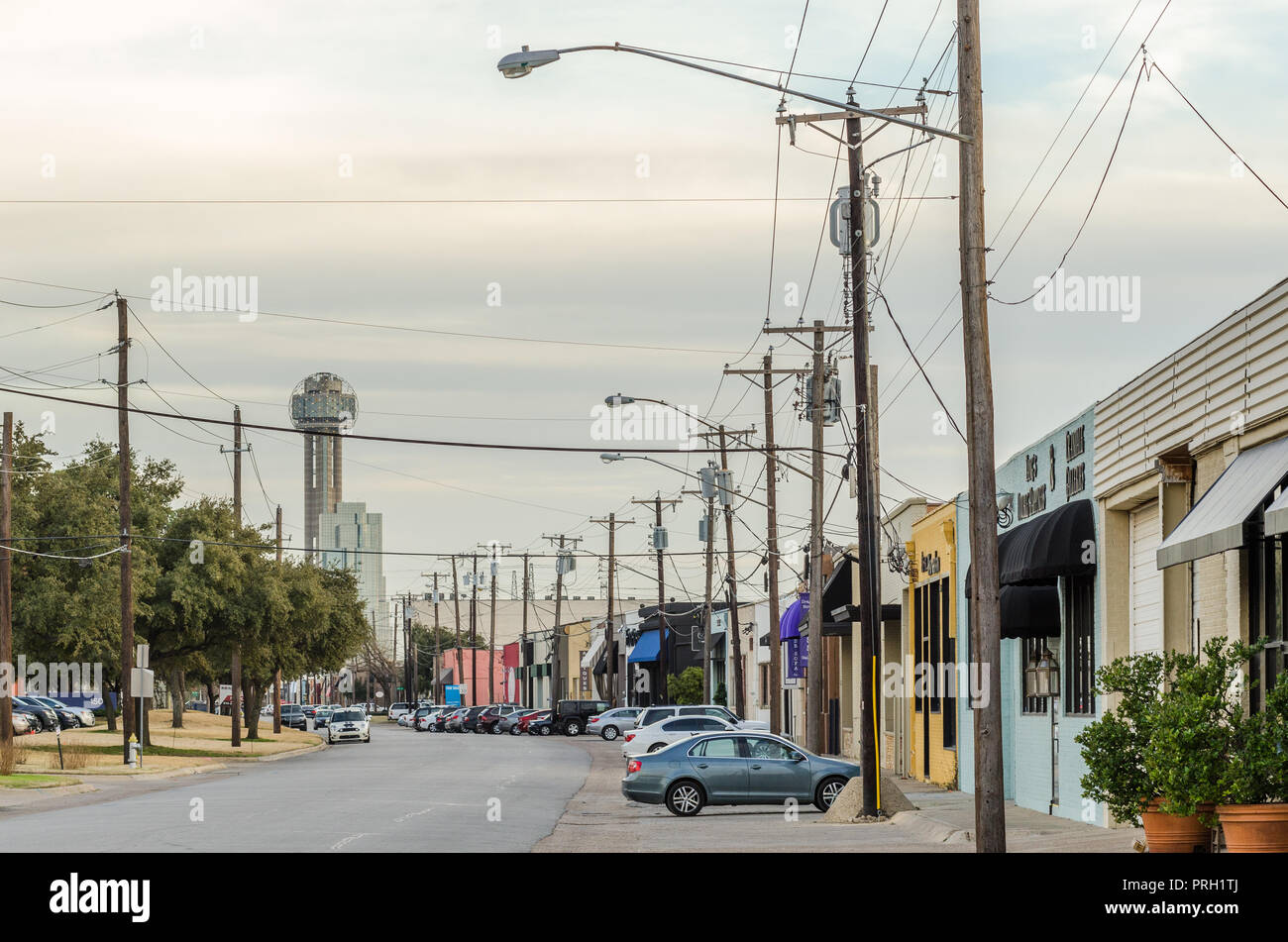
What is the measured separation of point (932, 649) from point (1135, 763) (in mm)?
20329

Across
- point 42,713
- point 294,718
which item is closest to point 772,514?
point 42,713

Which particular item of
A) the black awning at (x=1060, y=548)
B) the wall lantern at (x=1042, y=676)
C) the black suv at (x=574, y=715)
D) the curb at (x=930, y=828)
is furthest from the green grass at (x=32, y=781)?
the black suv at (x=574, y=715)

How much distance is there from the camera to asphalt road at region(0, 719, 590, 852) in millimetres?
20281

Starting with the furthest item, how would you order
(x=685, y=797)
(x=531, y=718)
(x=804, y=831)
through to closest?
1. (x=531, y=718)
2. (x=685, y=797)
3. (x=804, y=831)

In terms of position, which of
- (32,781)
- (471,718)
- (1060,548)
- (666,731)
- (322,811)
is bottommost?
(471,718)

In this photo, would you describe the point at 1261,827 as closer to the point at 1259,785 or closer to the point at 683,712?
Result: the point at 1259,785

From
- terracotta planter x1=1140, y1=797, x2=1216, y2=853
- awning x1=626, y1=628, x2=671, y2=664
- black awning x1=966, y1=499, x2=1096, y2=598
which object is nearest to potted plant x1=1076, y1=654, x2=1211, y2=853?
terracotta planter x1=1140, y1=797, x2=1216, y2=853

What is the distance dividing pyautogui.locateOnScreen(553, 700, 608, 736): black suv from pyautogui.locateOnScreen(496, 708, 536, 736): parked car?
3.85 meters

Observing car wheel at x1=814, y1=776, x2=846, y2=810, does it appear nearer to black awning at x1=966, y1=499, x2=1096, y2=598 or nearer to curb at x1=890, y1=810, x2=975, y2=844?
curb at x1=890, y1=810, x2=975, y2=844

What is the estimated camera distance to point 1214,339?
17.3 m

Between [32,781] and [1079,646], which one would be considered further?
[32,781]

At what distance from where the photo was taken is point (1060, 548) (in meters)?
22.4
